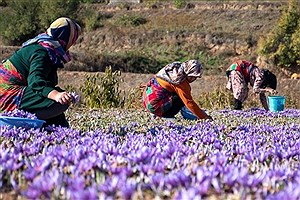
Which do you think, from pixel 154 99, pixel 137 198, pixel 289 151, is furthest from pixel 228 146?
pixel 154 99

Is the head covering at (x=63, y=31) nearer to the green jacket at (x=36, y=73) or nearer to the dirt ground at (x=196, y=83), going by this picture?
the green jacket at (x=36, y=73)

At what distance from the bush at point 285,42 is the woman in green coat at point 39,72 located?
79.9ft

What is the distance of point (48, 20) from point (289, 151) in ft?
115

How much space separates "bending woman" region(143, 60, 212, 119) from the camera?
6.89m

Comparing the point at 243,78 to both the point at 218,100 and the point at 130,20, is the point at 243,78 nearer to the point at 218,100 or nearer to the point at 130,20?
the point at 218,100

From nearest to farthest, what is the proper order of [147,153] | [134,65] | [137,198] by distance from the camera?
[137,198], [147,153], [134,65]

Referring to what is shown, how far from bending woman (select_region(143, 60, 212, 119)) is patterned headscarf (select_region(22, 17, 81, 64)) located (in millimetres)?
2307

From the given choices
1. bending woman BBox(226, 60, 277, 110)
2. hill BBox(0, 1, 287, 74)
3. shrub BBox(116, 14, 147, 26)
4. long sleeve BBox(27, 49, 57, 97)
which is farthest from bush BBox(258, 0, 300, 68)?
long sleeve BBox(27, 49, 57, 97)

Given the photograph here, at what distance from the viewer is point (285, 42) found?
28.8 m

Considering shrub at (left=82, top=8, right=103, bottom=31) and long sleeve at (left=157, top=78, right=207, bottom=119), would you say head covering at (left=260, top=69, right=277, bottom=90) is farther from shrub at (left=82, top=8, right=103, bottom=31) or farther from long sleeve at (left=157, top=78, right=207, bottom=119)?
shrub at (left=82, top=8, right=103, bottom=31)

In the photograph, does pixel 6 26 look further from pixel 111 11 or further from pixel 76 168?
pixel 76 168

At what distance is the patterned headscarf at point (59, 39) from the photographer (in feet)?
15.2

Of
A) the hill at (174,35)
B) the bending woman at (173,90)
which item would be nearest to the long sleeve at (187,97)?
the bending woman at (173,90)

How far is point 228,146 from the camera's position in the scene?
3.58 metres
